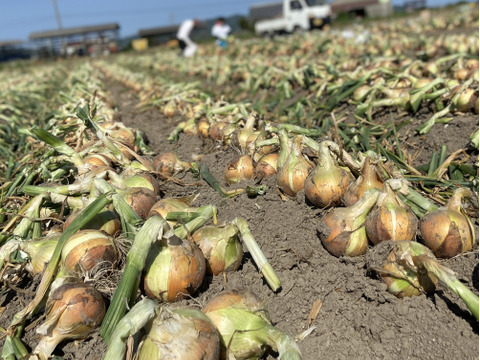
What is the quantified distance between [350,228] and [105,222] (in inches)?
45.9

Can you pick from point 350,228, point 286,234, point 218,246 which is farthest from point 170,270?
point 350,228

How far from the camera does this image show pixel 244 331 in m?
1.48

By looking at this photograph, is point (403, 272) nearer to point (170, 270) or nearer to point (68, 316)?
point (170, 270)

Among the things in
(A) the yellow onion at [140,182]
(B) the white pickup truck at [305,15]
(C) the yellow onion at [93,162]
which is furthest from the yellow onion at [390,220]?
(B) the white pickup truck at [305,15]

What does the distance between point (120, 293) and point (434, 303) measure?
48.4 inches

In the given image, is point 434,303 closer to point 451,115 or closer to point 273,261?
point 273,261

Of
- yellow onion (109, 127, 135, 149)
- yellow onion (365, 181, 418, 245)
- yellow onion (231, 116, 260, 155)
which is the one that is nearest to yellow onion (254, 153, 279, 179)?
yellow onion (231, 116, 260, 155)

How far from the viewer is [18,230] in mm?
2209

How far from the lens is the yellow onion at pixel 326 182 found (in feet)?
6.77

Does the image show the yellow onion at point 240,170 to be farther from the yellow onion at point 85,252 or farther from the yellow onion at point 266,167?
the yellow onion at point 85,252

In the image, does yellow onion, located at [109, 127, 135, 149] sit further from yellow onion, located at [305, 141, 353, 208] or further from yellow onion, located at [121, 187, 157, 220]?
yellow onion, located at [305, 141, 353, 208]

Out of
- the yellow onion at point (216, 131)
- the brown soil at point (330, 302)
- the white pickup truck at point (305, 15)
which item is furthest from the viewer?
the white pickup truck at point (305, 15)

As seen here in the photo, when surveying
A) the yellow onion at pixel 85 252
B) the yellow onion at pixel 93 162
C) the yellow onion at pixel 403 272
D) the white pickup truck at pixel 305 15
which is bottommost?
the yellow onion at pixel 403 272

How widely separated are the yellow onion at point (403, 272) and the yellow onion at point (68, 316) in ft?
3.81
